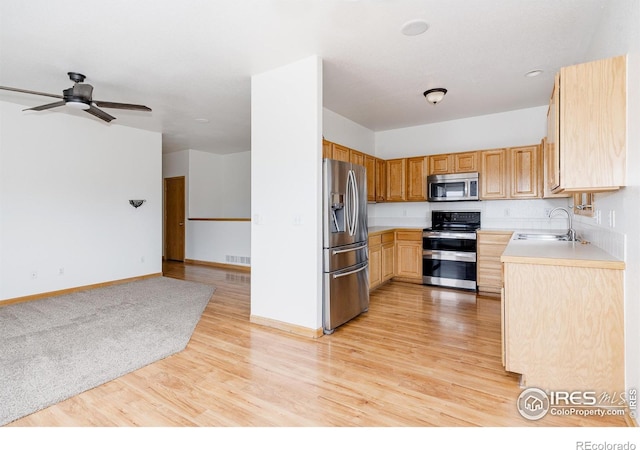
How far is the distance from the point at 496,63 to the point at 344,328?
3118mm

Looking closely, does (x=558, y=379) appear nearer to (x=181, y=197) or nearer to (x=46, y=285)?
(x=46, y=285)

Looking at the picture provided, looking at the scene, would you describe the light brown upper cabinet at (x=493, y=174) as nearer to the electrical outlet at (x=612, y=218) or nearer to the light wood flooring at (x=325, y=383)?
the light wood flooring at (x=325, y=383)

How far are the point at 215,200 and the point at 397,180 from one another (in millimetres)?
4717

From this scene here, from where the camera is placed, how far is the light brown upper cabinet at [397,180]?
5.62 metres

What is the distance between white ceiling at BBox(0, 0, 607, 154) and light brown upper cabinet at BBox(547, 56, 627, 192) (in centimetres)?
81

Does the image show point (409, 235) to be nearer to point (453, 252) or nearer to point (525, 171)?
point (453, 252)

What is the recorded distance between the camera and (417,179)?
5508mm

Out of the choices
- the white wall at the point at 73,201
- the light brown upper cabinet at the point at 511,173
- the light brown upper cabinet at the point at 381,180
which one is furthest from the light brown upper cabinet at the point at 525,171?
the white wall at the point at 73,201

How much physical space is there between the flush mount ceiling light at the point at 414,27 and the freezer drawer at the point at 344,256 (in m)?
2.02

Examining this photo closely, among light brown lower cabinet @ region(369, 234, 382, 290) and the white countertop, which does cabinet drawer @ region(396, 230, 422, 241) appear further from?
the white countertop

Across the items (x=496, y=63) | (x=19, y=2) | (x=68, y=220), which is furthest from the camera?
(x=68, y=220)

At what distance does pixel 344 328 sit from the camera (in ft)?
11.1
